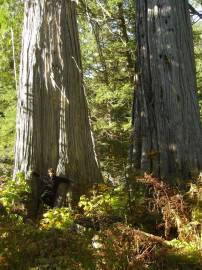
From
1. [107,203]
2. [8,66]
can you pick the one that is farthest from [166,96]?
[8,66]

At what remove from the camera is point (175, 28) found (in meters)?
5.79

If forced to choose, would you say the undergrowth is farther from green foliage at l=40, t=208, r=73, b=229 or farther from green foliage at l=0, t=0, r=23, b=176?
green foliage at l=0, t=0, r=23, b=176

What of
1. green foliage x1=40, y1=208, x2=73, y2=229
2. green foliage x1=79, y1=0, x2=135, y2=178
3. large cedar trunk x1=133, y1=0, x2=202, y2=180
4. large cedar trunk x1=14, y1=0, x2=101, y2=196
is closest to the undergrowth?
green foliage x1=40, y1=208, x2=73, y2=229

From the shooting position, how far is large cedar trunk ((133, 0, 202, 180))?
5398mm

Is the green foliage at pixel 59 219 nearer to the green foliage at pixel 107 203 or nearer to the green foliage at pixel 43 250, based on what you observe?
the green foliage at pixel 107 203

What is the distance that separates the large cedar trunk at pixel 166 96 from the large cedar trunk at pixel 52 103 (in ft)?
2.86

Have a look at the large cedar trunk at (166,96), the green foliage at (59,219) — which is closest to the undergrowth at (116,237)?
the green foliage at (59,219)

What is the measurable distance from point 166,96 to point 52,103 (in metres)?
1.71

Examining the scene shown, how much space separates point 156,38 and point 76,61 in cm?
133

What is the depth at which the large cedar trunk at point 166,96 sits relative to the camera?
540 cm

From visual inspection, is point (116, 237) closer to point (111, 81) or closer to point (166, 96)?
point (166, 96)

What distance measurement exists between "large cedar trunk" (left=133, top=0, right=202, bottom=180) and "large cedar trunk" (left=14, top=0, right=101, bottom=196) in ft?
2.86

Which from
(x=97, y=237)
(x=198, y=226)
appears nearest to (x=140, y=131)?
(x=198, y=226)

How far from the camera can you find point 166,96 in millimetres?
5590
